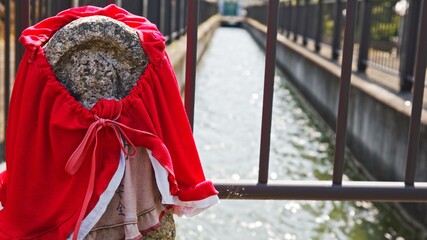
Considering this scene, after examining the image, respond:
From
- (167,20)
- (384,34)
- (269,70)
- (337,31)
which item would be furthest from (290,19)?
(269,70)

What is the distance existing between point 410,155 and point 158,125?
1.04 metres

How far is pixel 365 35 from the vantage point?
8.49 meters

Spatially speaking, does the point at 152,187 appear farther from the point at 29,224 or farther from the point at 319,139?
the point at 319,139

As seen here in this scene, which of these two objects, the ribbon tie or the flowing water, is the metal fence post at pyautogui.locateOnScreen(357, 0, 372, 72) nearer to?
the flowing water

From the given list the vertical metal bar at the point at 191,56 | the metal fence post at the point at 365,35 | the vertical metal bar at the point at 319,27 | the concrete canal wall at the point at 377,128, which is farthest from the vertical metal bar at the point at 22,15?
the vertical metal bar at the point at 319,27

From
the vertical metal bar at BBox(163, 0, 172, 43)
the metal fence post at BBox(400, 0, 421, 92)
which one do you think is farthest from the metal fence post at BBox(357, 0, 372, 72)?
the vertical metal bar at BBox(163, 0, 172, 43)

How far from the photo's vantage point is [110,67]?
5.51ft

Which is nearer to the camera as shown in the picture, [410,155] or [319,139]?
[410,155]

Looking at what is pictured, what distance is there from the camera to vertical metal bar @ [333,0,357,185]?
2289mm

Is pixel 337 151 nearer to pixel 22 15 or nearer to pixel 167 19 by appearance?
pixel 22 15

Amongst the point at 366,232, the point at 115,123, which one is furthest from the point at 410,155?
the point at 366,232

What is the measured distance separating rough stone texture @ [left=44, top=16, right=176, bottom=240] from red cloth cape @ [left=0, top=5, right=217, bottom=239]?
0.09 feet

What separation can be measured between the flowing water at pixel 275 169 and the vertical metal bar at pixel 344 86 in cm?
217

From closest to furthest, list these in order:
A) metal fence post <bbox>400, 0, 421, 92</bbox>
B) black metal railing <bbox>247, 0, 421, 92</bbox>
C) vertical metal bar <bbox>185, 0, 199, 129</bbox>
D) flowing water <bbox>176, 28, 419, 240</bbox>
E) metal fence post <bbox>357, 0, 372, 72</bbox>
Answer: vertical metal bar <bbox>185, 0, 199, 129</bbox> → flowing water <bbox>176, 28, 419, 240</bbox> → metal fence post <bbox>400, 0, 421, 92</bbox> → black metal railing <bbox>247, 0, 421, 92</bbox> → metal fence post <bbox>357, 0, 372, 72</bbox>
